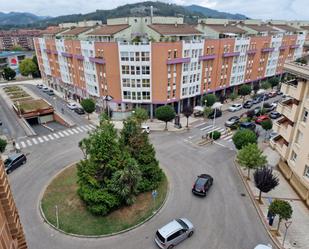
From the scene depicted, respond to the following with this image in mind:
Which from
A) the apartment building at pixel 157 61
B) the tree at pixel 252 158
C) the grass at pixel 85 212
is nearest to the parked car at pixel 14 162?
the grass at pixel 85 212

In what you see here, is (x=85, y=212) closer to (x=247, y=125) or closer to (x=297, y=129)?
(x=297, y=129)

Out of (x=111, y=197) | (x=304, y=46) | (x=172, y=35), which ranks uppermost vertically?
(x=172, y=35)

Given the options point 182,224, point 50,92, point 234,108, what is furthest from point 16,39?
point 182,224

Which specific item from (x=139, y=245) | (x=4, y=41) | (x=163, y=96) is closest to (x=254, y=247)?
(x=139, y=245)

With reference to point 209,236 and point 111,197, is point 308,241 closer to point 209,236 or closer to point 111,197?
point 209,236

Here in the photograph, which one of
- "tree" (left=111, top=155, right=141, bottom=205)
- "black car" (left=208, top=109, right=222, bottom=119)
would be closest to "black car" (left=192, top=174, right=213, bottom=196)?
"tree" (left=111, top=155, right=141, bottom=205)

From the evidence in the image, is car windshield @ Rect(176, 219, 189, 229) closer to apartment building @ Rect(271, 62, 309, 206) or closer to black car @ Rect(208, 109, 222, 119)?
apartment building @ Rect(271, 62, 309, 206)

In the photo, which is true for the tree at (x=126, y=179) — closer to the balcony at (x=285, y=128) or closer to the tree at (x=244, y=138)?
the tree at (x=244, y=138)
